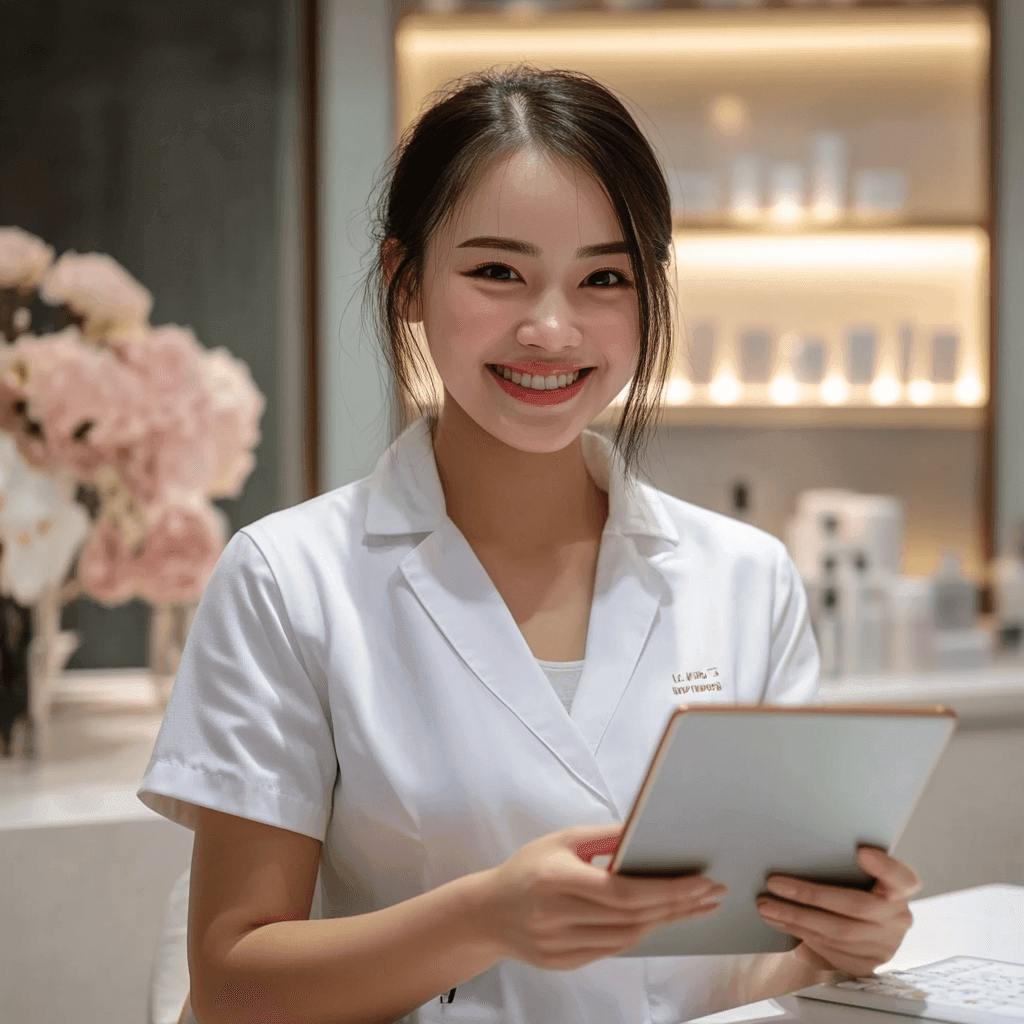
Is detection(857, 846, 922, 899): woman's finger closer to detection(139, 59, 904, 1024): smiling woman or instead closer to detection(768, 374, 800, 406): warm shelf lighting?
detection(139, 59, 904, 1024): smiling woman

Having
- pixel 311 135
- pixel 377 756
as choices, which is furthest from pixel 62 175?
pixel 377 756

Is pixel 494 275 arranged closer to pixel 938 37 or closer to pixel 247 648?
pixel 247 648

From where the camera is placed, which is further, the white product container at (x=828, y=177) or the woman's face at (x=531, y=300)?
the white product container at (x=828, y=177)

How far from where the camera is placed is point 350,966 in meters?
0.99

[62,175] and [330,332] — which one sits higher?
[62,175]

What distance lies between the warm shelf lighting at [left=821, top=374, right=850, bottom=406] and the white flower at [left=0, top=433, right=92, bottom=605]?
74.9 inches

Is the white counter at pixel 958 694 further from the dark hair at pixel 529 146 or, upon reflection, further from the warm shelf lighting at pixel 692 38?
the warm shelf lighting at pixel 692 38

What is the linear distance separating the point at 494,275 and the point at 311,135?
192 cm

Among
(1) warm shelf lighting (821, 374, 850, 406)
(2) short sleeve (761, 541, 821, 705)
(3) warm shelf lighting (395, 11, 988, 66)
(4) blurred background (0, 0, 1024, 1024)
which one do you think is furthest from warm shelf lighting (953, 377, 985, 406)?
(2) short sleeve (761, 541, 821, 705)

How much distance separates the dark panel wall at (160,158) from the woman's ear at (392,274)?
1.72 meters

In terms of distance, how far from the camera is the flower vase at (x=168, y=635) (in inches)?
83.0

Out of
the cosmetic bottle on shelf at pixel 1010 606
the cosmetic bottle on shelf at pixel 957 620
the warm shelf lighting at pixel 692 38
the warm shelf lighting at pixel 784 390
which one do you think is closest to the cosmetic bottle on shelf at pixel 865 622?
the cosmetic bottle on shelf at pixel 957 620

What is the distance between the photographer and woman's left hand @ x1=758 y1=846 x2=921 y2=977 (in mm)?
941

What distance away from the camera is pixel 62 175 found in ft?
9.18
